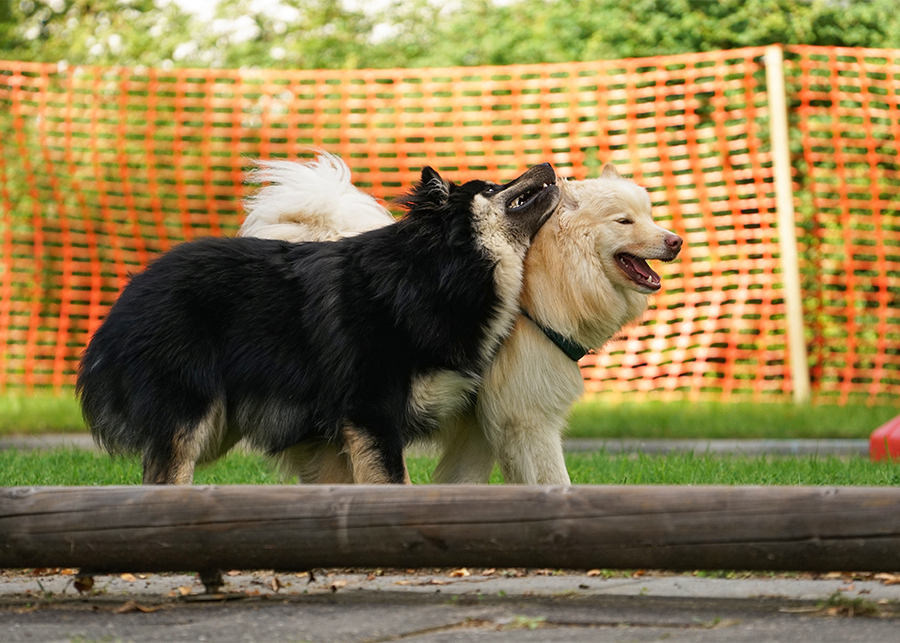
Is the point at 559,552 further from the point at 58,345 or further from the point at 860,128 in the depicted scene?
the point at 58,345

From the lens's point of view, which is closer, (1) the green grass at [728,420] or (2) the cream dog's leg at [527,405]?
(2) the cream dog's leg at [527,405]

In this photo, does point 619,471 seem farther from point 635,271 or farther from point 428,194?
point 428,194

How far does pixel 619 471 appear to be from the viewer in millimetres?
5488

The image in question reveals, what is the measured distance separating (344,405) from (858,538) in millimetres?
1822

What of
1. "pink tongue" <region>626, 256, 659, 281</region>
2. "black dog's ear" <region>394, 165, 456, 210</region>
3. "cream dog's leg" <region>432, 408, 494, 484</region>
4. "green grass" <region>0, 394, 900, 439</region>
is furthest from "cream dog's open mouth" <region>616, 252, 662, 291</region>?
"green grass" <region>0, 394, 900, 439</region>

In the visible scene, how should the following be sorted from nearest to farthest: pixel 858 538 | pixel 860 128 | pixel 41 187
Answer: pixel 858 538, pixel 860 128, pixel 41 187

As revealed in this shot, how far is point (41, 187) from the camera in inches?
517

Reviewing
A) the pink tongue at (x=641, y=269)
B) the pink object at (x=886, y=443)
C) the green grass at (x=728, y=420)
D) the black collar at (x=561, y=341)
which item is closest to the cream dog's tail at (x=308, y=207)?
the black collar at (x=561, y=341)

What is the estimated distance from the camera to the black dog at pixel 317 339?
3.97 metres

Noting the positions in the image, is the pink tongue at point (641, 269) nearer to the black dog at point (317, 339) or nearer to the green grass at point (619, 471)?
the black dog at point (317, 339)

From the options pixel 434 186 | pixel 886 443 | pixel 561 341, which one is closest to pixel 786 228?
pixel 886 443

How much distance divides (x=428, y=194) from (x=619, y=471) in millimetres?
1978

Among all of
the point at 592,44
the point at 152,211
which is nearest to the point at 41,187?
the point at 152,211

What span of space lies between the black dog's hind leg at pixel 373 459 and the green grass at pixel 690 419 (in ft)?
15.1
